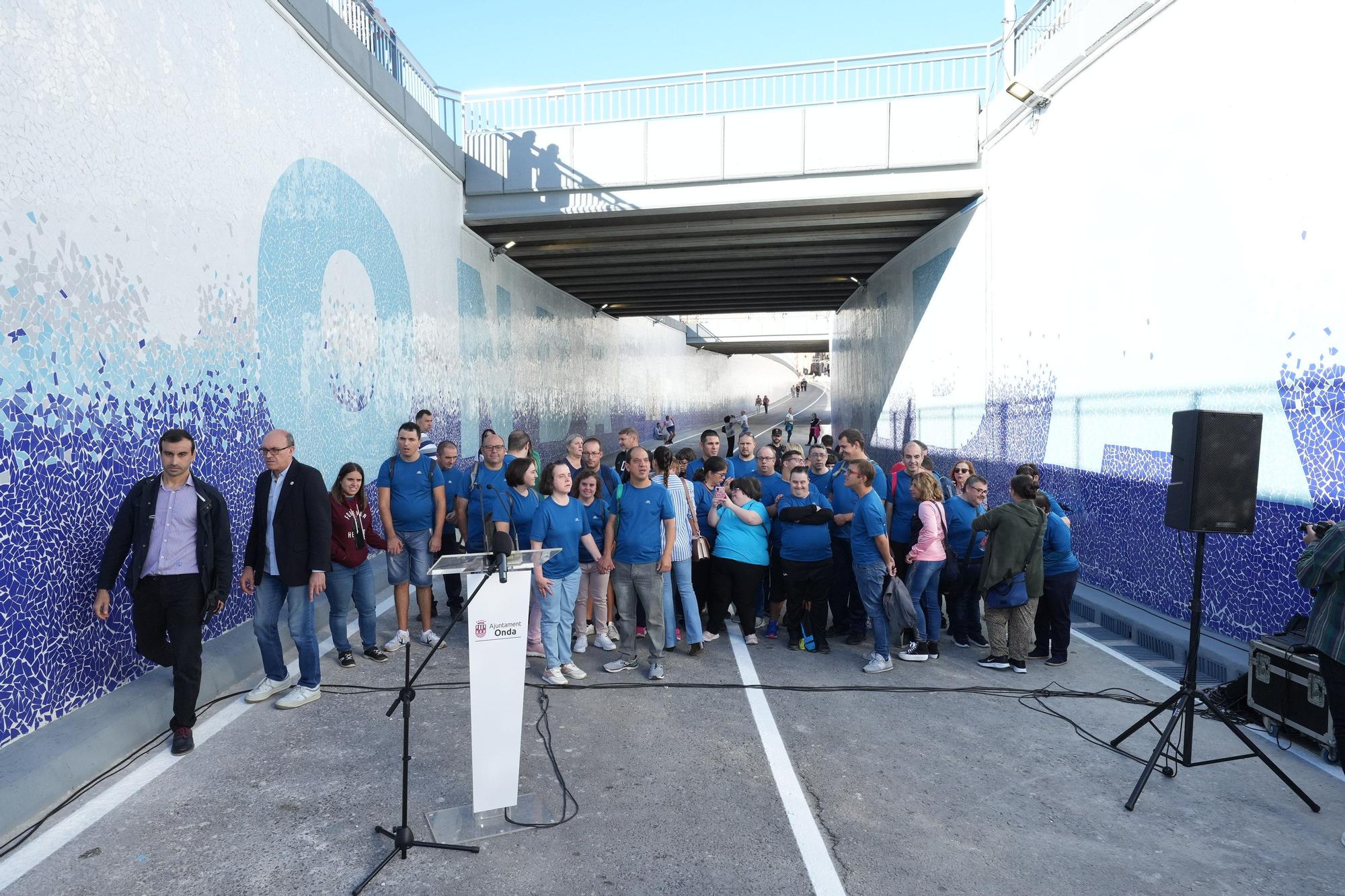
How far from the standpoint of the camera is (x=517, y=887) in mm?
3416

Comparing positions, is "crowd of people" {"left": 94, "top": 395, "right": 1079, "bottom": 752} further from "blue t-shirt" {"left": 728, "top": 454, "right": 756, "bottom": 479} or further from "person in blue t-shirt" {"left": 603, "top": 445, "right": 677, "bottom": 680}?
"blue t-shirt" {"left": 728, "top": 454, "right": 756, "bottom": 479}

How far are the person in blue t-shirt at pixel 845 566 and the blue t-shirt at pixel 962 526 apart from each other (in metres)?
0.64

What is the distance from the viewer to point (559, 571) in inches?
234

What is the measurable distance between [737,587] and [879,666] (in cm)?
140

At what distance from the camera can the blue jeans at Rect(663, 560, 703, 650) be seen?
21.1ft

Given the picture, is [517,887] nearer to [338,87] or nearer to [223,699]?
[223,699]

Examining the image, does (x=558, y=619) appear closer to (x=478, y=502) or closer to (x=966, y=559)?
(x=478, y=502)

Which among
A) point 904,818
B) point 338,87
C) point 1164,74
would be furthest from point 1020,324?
point 338,87

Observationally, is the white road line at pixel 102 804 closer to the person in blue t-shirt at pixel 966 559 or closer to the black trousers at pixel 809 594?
the black trousers at pixel 809 594

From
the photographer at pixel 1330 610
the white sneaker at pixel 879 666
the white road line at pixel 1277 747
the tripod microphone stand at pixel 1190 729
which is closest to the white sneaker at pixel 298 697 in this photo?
the white sneaker at pixel 879 666

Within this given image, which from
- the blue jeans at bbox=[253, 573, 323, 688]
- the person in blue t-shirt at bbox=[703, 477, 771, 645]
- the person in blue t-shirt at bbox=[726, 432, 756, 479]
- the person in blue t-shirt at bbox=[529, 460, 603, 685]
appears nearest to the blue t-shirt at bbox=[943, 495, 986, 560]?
the person in blue t-shirt at bbox=[703, 477, 771, 645]

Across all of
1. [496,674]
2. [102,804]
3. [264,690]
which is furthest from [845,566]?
[102,804]

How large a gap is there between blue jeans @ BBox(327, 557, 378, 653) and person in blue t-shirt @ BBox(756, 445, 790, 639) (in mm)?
3526

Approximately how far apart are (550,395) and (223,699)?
14.6m
